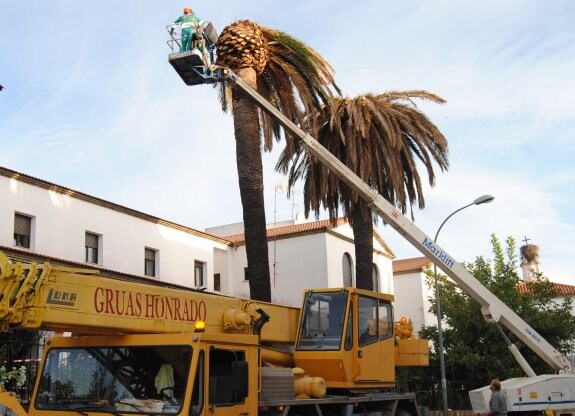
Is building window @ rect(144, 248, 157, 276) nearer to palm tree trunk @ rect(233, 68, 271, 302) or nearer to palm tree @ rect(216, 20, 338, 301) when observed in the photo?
palm tree @ rect(216, 20, 338, 301)

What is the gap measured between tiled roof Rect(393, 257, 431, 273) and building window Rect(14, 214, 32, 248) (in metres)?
31.7

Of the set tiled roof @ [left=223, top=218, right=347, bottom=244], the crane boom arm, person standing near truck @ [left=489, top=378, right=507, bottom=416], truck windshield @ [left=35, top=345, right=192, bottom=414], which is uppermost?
tiled roof @ [left=223, top=218, right=347, bottom=244]

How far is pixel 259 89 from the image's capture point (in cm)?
1908

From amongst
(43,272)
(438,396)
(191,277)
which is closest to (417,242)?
(43,272)

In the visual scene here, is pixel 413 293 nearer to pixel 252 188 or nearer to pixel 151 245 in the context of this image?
pixel 151 245

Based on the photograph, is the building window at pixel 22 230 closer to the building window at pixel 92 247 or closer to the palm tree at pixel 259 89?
the building window at pixel 92 247

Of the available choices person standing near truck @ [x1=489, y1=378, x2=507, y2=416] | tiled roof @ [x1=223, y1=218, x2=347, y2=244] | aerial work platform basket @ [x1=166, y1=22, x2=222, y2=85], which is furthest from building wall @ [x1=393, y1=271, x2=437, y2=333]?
aerial work platform basket @ [x1=166, y1=22, x2=222, y2=85]

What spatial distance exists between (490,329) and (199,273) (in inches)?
582

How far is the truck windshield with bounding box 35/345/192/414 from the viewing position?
7621mm

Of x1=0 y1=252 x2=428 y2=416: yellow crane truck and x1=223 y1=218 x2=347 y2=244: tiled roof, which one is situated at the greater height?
x1=223 y1=218 x2=347 y2=244: tiled roof

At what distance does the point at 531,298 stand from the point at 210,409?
73.7ft

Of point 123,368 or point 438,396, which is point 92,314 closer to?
point 123,368

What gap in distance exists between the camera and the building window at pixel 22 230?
2469 centimetres

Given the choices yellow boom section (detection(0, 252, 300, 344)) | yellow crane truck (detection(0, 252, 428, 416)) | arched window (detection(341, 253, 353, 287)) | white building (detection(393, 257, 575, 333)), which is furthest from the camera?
white building (detection(393, 257, 575, 333))
